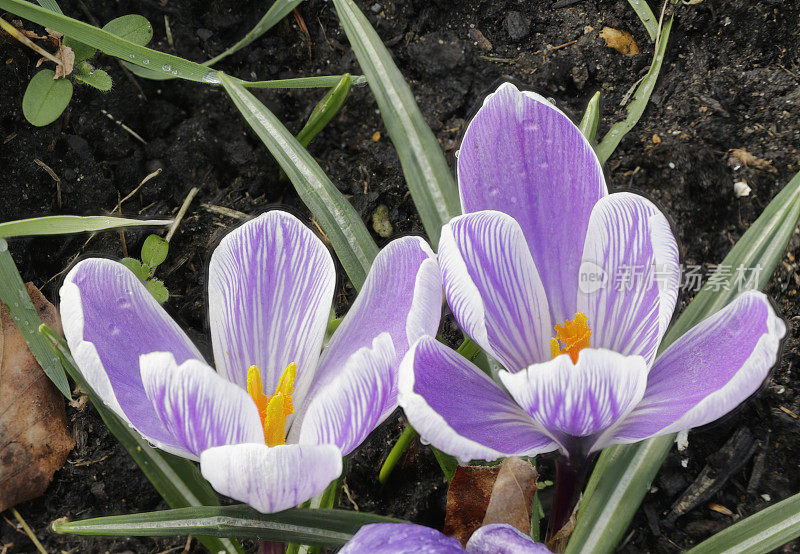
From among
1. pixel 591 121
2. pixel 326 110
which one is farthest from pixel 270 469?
pixel 326 110

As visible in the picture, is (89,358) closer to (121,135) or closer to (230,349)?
(230,349)

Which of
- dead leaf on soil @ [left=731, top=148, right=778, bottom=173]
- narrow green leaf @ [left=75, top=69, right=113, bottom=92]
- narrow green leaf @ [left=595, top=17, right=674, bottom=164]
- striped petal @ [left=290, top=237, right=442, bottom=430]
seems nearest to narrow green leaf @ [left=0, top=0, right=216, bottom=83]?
narrow green leaf @ [left=75, top=69, right=113, bottom=92]

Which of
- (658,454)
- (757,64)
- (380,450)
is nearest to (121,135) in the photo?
(380,450)

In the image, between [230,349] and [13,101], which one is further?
[13,101]

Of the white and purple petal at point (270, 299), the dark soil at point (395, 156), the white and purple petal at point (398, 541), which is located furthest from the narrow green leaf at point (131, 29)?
the white and purple petal at point (398, 541)

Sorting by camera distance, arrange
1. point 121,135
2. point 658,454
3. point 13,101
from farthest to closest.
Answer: point 121,135 < point 13,101 < point 658,454

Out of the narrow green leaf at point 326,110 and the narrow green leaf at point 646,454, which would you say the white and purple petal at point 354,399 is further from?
the narrow green leaf at point 326,110
